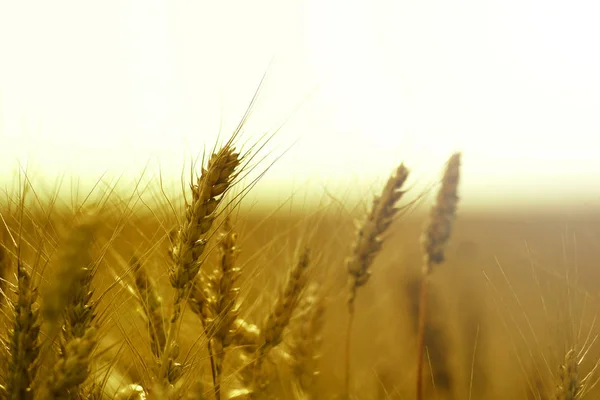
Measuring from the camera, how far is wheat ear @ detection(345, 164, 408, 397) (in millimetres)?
1724

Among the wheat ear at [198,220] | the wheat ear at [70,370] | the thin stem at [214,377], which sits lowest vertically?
the thin stem at [214,377]

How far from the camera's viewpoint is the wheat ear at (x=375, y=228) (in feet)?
5.65

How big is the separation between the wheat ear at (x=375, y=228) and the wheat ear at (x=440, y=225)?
21 cm

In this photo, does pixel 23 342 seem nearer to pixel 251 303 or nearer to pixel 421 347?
pixel 251 303

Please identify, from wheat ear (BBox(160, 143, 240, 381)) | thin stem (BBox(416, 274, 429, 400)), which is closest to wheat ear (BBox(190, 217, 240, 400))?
wheat ear (BBox(160, 143, 240, 381))

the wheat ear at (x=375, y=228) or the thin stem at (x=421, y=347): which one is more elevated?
the wheat ear at (x=375, y=228)

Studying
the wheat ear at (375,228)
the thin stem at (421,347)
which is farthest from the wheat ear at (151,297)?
the thin stem at (421,347)

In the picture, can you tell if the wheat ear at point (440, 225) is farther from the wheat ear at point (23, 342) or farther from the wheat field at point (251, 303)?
the wheat ear at point (23, 342)

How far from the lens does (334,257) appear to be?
1821mm

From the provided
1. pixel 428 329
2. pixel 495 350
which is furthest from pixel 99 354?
pixel 495 350

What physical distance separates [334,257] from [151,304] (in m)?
0.68

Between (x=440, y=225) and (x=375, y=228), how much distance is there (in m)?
0.29

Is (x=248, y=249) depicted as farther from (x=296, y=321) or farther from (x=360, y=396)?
(x=360, y=396)

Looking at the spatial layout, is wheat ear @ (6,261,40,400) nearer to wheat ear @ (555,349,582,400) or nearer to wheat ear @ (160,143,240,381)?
wheat ear @ (160,143,240,381)
